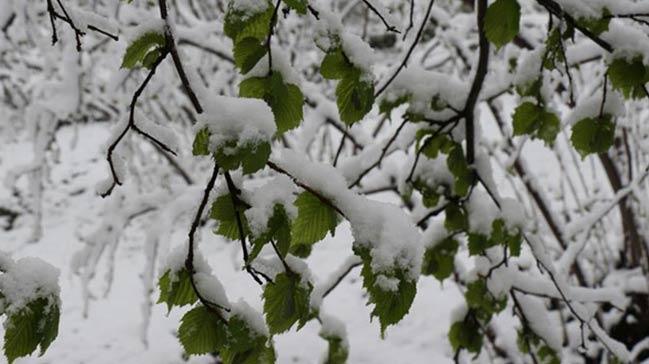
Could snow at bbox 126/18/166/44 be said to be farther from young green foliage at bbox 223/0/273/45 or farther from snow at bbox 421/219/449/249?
snow at bbox 421/219/449/249

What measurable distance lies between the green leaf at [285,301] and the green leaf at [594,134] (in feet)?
2.42

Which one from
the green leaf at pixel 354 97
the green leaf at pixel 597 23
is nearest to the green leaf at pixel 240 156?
the green leaf at pixel 354 97

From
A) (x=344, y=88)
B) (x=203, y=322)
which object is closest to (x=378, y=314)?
(x=203, y=322)

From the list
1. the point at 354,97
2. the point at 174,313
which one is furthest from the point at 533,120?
the point at 174,313

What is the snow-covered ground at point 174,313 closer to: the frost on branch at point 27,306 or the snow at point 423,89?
the snow at point 423,89

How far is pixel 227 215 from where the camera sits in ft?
2.23

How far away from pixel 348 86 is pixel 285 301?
0.34 m

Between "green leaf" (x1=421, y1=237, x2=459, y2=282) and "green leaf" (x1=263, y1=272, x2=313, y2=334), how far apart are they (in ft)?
2.75

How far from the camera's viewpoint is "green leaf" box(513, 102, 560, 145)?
1.23 m

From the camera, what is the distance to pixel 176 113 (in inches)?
187

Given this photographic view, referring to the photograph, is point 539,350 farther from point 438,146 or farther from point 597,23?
point 597,23

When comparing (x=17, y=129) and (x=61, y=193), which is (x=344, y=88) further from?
(x=17, y=129)

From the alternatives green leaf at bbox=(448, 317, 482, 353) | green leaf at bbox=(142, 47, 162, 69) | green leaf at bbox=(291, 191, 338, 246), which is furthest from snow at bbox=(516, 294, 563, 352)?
green leaf at bbox=(142, 47, 162, 69)

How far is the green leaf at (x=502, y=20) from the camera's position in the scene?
0.85 m
